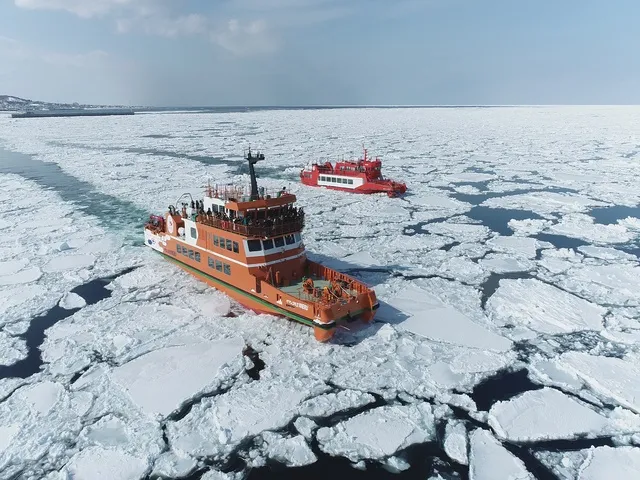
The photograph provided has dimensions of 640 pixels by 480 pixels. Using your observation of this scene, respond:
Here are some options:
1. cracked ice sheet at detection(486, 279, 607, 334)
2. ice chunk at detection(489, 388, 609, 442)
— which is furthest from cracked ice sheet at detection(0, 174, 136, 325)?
cracked ice sheet at detection(486, 279, 607, 334)

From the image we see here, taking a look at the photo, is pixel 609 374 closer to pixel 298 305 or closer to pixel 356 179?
pixel 298 305

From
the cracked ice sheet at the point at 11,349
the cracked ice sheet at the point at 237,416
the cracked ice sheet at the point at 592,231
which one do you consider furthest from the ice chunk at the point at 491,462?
the cracked ice sheet at the point at 592,231

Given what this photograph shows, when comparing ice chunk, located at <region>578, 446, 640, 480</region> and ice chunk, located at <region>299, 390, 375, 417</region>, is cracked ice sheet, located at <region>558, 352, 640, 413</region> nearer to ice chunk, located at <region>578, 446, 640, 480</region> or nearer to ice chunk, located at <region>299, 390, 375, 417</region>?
ice chunk, located at <region>578, 446, 640, 480</region>

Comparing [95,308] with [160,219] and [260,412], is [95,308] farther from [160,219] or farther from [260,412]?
[260,412]

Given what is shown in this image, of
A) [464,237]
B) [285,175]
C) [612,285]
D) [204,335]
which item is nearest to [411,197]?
[464,237]

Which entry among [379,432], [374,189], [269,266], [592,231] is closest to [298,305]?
[269,266]

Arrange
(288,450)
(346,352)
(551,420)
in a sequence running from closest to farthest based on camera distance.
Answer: (288,450) → (551,420) → (346,352)

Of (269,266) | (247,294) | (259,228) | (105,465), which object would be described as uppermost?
(259,228)
